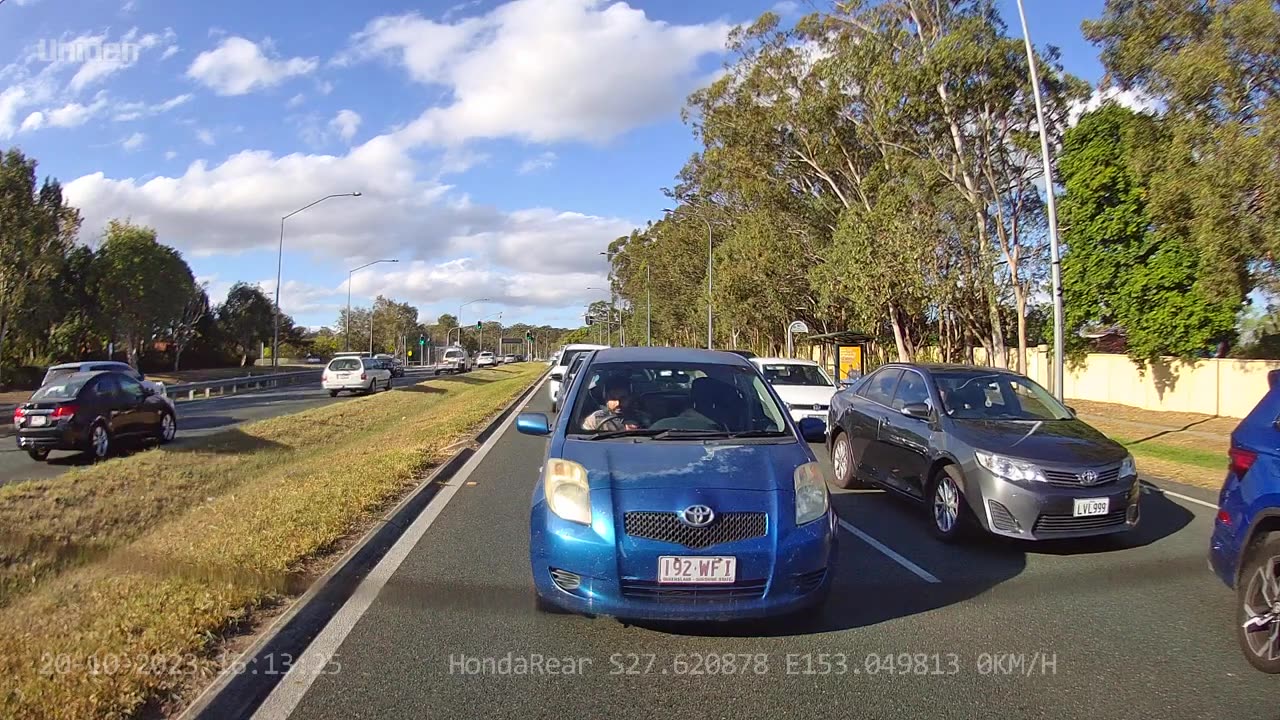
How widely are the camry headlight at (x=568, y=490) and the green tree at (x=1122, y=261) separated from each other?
71.4 ft

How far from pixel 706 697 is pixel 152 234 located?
50.8 metres

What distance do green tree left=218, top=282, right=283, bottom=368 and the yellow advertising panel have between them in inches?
2101

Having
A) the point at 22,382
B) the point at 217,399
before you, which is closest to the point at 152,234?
the point at 22,382

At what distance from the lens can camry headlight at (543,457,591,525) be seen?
466cm

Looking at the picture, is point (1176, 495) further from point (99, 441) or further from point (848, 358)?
point (848, 358)

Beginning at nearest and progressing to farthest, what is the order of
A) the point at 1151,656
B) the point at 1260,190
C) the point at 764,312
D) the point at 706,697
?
the point at 706,697 < the point at 1151,656 < the point at 1260,190 < the point at 764,312

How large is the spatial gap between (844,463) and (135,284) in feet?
150

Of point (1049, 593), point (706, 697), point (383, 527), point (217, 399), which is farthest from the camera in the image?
point (217, 399)

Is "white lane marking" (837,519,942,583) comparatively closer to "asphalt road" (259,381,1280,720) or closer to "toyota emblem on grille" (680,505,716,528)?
"asphalt road" (259,381,1280,720)

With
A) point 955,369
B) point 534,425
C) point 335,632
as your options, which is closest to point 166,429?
point 534,425

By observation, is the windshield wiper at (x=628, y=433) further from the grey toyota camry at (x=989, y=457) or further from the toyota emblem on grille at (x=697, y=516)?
the grey toyota camry at (x=989, y=457)

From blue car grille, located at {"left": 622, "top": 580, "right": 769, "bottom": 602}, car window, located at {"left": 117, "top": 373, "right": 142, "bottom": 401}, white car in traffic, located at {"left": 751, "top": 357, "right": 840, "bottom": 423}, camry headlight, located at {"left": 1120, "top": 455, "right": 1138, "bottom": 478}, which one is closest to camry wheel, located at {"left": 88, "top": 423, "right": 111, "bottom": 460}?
car window, located at {"left": 117, "top": 373, "right": 142, "bottom": 401}

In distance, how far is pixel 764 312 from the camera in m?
43.3

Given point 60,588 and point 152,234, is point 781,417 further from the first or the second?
point 152,234
